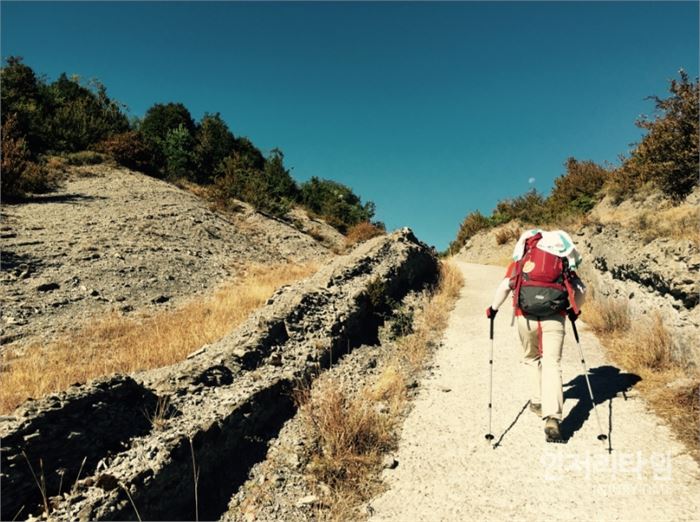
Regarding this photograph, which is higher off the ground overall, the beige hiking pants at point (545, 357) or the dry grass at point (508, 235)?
the dry grass at point (508, 235)

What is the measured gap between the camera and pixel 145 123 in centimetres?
3772

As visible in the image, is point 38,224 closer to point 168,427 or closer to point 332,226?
point 168,427

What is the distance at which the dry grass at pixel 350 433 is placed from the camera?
4.68m

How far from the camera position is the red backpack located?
5398mm

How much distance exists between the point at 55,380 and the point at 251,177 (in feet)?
81.7

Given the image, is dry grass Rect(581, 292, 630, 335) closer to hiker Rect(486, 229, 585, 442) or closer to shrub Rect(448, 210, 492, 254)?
hiker Rect(486, 229, 585, 442)

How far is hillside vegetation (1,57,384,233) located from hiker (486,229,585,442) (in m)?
→ 19.9

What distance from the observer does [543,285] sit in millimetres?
5465

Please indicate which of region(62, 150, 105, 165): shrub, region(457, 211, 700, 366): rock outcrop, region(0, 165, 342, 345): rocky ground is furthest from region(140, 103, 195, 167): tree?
region(457, 211, 700, 366): rock outcrop

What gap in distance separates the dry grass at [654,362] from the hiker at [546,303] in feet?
4.95

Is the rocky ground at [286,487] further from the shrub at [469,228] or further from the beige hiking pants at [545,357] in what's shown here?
the shrub at [469,228]

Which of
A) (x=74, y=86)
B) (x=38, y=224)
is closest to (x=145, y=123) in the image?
(x=74, y=86)

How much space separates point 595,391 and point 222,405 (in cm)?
543

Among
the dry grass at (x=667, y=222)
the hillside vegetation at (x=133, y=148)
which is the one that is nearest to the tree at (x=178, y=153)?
the hillside vegetation at (x=133, y=148)
